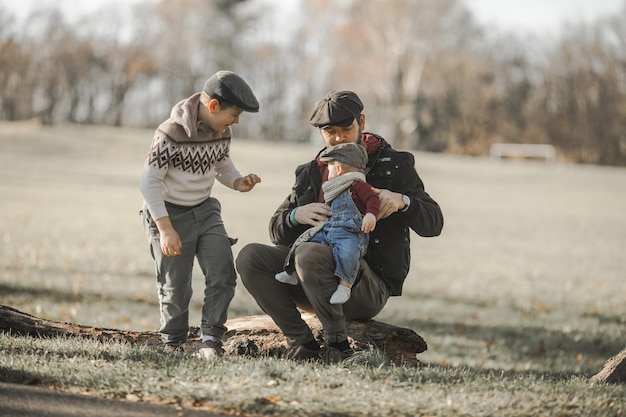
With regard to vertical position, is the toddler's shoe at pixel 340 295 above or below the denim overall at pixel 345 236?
below

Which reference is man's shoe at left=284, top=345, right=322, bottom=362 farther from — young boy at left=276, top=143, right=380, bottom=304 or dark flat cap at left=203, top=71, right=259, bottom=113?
dark flat cap at left=203, top=71, right=259, bottom=113

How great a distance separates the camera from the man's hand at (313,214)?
4.70 m

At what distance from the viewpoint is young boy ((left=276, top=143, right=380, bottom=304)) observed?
178 inches

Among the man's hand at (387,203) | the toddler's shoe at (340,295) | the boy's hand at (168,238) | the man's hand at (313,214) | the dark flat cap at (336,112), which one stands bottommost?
the toddler's shoe at (340,295)

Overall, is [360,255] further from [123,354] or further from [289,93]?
[289,93]

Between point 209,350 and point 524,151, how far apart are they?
46337mm

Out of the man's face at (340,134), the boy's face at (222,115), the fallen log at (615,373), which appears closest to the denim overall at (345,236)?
the man's face at (340,134)

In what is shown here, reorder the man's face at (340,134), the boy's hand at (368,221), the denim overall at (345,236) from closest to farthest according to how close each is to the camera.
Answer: the boy's hand at (368,221), the denim overall at (345,236), the man's face at (340,134)

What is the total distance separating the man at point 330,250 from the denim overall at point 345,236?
2.3 inches

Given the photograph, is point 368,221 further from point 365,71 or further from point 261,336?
point 365,71

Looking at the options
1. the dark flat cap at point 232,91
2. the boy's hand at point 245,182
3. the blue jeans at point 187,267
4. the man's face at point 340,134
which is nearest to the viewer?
the man's face at point 340,134

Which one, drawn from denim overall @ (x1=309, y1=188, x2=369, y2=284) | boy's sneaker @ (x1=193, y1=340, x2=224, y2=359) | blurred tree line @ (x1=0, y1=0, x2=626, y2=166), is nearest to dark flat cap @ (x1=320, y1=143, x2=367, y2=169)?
denim overall @ (x1=309, y1=188, x2=369, y2=284)

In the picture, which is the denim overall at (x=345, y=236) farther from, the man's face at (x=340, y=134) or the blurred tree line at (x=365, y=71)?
the blurred tree line at (x=365, y=71)

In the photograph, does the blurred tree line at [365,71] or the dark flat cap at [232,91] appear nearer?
the dark flat cap at [232,91]
